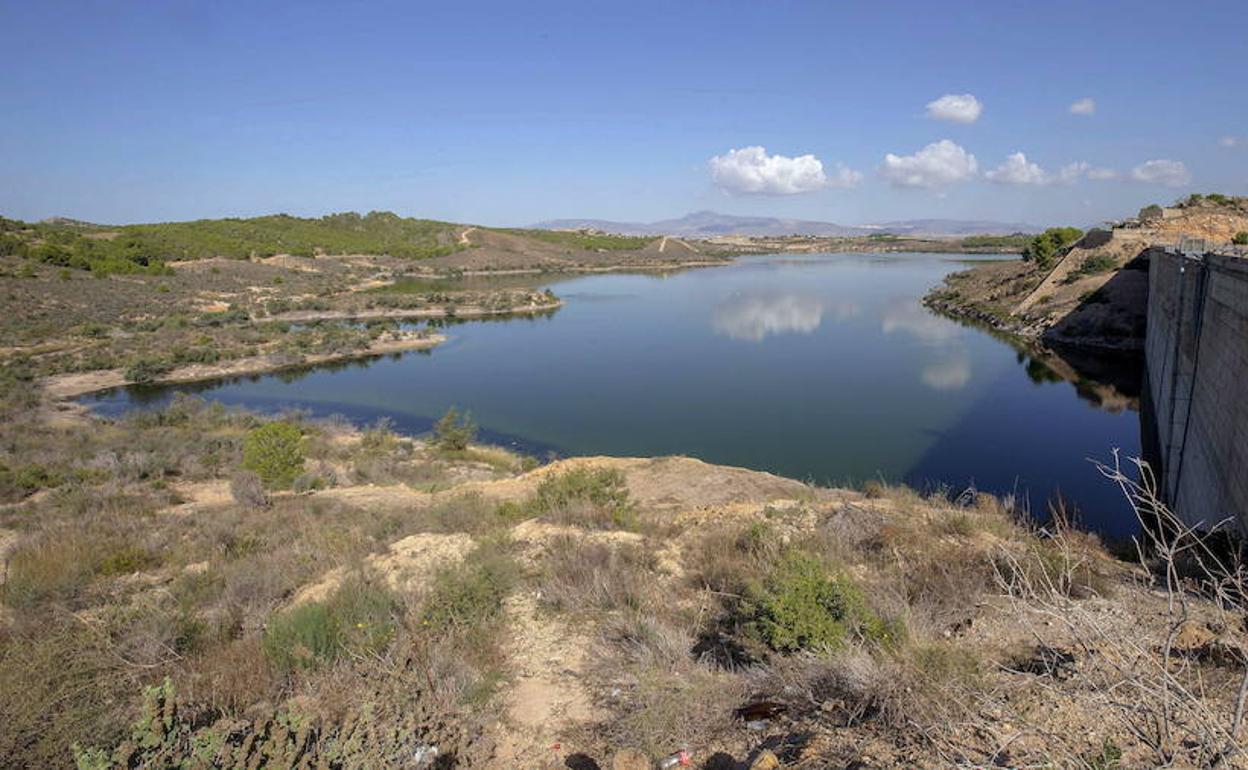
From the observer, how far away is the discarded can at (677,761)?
146 inches

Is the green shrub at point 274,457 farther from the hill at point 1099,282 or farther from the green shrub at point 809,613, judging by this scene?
the hill at point 1099,282

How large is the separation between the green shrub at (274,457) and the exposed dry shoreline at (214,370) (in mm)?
18460

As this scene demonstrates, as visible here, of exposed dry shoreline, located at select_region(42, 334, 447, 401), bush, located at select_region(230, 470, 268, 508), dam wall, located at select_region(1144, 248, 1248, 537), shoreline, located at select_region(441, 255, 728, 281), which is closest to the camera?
dam wall, located at select_region(1144, 248, 1248, 537)

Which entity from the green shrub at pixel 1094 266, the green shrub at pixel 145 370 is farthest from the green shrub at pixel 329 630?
the green shrub at pixel 1094 266

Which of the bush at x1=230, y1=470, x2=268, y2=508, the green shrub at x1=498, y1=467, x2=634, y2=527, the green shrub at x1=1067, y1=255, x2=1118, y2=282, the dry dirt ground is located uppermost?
the dry dirt ground

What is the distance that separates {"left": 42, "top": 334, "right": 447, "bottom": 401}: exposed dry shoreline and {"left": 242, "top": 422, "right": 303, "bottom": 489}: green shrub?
60.6 ft

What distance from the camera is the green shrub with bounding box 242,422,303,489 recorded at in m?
13.9

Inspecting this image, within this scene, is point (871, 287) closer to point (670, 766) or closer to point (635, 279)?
point (635, 279)

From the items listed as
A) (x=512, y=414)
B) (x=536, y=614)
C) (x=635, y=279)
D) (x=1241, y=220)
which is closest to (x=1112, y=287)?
(x=1241, y=220)

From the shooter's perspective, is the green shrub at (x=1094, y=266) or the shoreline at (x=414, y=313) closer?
the green shrub at (x=1094, y=266)

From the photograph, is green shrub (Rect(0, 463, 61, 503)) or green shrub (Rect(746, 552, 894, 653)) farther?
green shrub (Rect(0, 463, 61, 503))

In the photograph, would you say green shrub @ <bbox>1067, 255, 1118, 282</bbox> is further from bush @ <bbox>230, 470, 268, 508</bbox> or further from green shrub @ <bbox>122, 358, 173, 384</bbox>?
green shrub @ <bbox>122, 358, 173, 384</bbox>

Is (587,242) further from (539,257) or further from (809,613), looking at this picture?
(809,613)

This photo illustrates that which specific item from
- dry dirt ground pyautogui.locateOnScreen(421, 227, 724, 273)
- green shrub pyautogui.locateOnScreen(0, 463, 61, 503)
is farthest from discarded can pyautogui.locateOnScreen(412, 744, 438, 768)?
dry dirt ground pyautogui.locateOnScreen(421, 227, 724, 273)
